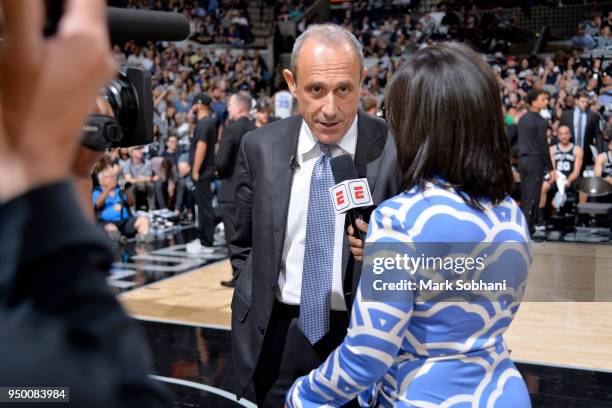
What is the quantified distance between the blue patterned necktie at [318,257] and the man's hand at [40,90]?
145 cm

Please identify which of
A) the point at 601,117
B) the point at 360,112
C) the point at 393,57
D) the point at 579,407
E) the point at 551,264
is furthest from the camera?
the point at 393,57

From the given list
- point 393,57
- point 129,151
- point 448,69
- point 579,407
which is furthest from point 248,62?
point 448,69

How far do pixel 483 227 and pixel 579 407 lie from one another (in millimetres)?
2841

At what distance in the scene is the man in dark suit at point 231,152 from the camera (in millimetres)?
6293

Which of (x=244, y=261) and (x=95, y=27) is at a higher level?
(x=95, y=27)

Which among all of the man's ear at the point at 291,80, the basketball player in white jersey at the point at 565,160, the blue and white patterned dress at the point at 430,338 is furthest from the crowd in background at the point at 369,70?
the blue and white patterned dress at the point at 430,338

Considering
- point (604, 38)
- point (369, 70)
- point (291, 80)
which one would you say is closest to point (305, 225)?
point (291, 80)

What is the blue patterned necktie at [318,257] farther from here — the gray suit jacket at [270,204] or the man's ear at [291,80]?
the man's ear at [291,80]

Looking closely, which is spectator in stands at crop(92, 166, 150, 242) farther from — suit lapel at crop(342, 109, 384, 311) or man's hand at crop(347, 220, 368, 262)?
man's hand at crop(347, 220, 368, 262)

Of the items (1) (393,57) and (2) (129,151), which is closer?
(2) (129,151)

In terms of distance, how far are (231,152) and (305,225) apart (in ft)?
14.5

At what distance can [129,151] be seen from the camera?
9.89 meters

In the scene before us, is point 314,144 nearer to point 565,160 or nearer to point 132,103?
point 132,103

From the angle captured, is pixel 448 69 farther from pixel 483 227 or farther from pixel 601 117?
pixel 601 117
